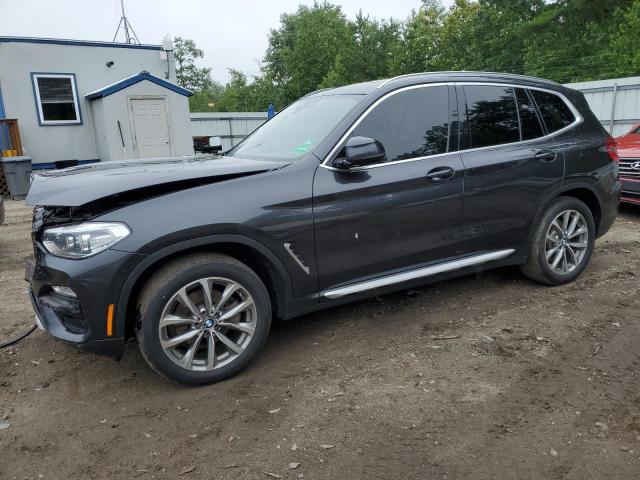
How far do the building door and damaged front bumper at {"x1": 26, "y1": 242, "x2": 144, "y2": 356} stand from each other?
40.0 ft

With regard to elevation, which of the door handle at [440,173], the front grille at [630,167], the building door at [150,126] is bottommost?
the front grille at [630,167]

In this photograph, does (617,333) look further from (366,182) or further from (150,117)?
(150,117)

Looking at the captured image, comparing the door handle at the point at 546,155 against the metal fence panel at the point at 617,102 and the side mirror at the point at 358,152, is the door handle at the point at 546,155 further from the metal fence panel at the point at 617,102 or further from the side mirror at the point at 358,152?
the metal fence panel at the point at 617,102

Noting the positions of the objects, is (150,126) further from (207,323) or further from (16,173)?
(207,323)

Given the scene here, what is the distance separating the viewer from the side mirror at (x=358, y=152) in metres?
3.24

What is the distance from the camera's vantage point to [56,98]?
46.6ft

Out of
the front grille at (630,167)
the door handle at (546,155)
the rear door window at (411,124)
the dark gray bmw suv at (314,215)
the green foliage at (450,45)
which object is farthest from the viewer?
the green foliage at (450,45)

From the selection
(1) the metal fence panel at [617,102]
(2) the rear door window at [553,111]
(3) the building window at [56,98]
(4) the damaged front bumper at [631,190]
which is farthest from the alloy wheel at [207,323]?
(1) the metal fence panel at [617,102]

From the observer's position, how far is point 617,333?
371 centimetres

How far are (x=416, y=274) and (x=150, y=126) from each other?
42.4ft

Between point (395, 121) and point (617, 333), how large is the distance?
2.25m

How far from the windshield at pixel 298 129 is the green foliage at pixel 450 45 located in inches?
924

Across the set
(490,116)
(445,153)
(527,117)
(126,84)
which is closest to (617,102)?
(527,117)

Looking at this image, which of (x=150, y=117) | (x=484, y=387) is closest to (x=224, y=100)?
(x=150, y=117)
